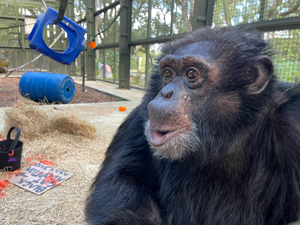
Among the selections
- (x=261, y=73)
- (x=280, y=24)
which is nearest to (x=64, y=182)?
(x=261, y=73)

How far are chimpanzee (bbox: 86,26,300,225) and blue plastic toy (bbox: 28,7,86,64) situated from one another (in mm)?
6681

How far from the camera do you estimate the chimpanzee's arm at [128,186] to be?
6.27 ft

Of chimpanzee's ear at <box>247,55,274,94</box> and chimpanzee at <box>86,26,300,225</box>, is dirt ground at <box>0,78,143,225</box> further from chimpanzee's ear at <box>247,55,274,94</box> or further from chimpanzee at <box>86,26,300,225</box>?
chimpanzee's ear at <box>247,55,274,94</box>

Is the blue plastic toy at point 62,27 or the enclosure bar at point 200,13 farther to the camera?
the blue plastic toy at point 62,27

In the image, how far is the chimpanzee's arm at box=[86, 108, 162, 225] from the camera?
191cm

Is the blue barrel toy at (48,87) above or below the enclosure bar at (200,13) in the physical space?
below

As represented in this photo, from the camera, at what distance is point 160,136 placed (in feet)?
5.65

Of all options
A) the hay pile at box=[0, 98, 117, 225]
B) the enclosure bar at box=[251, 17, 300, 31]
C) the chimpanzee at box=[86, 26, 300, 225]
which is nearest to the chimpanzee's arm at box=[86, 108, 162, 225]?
the chimpanzee at box=[86, 26, 300, 225]

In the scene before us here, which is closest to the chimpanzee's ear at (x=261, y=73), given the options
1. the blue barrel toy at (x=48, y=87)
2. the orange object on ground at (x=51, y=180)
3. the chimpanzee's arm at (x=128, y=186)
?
the chimpanzee's arm at (x=128, y=186)

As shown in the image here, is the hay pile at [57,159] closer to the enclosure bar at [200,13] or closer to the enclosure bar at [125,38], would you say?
the enclosure bar at [200,13]

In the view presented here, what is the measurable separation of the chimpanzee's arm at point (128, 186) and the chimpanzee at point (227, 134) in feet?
0.06

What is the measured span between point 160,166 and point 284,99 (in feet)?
3.59

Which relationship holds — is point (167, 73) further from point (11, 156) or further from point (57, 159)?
point (57, 159)

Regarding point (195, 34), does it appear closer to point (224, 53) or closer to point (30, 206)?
point (224, 53)
